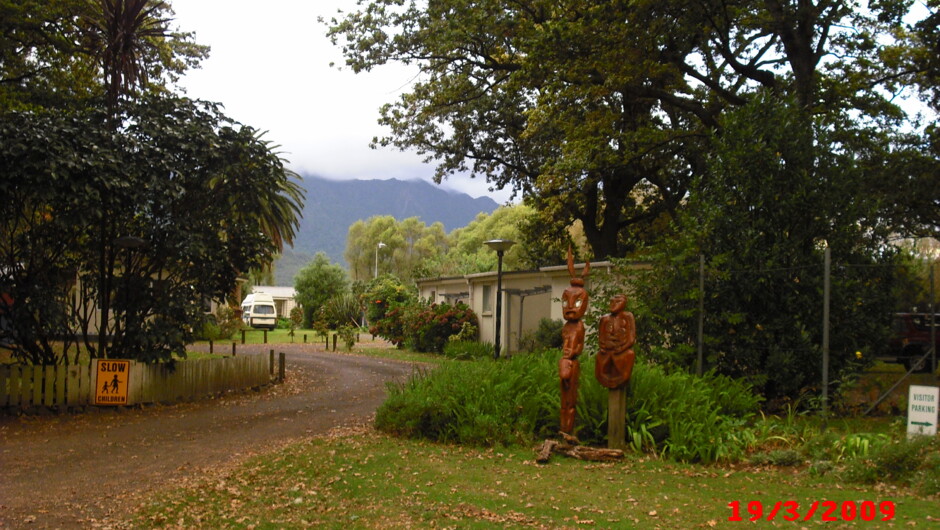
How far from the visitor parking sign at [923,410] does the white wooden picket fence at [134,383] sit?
11.7m

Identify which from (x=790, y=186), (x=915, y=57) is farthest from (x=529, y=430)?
(x=915, y=57)

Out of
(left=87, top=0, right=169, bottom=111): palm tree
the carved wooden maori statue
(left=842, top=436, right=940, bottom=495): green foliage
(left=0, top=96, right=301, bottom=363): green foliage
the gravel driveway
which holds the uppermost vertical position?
(left=87, top=0, right=169, bottom=111): palm tree

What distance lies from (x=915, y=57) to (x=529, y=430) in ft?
51.6

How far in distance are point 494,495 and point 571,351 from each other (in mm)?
2855

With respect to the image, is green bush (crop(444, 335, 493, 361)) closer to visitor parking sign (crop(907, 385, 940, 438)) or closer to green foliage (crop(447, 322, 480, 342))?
green foliage (crop(447, 322, 480, 342))

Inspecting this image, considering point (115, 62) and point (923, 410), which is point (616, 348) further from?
point (115, 62)

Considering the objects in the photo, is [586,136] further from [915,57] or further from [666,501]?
[666,501]

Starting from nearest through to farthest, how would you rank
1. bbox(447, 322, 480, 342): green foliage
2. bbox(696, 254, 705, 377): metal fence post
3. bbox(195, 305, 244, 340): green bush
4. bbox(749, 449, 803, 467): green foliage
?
bbox(749, 449, 803, 467): green foliage, bbox(696, 254, 705, 377): metal fence post, bbox(447, 322, 480, 342): green foliage, bbox(195, 305, 244, 340): green bush

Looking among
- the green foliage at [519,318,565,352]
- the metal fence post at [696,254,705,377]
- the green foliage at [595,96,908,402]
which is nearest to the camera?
the green foliage at [595,96,908,402]

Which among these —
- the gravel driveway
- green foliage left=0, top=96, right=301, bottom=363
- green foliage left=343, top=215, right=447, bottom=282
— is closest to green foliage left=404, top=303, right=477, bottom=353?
the gravel driveway

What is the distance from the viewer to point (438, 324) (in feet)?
93.1

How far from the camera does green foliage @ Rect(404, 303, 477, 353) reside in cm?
2814

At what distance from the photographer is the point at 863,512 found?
681 cm
